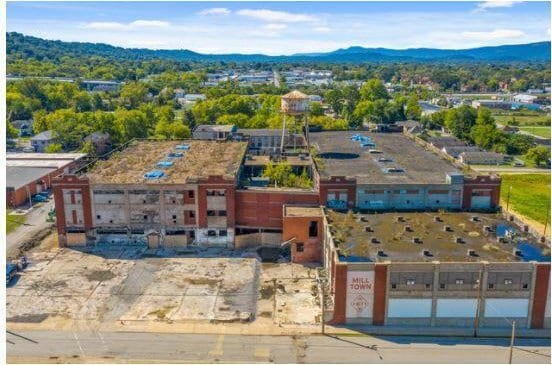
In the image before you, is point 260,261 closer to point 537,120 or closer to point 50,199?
point 50,199

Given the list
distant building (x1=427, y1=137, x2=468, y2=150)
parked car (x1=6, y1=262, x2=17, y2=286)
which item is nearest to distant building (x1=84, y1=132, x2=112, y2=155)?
parked car (x1=6, y1=262, x2=17, y2=286)

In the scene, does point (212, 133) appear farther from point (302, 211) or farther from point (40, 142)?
point (302, 211)

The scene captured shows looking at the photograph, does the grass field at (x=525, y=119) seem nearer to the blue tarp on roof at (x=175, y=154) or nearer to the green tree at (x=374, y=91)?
the green tree at (x=374, y=91)

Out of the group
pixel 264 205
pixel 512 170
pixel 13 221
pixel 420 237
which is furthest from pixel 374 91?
pixel 420 237

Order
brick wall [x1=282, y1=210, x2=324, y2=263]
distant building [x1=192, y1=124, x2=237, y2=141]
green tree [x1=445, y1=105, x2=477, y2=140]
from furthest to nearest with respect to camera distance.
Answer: green tree [x1=445, y1=105, x2=477, y2=140], distant building [x1=192, y1=124, x2=237, y2=141], brick wall [x1=282, y1=210, x2=324, y2=263]

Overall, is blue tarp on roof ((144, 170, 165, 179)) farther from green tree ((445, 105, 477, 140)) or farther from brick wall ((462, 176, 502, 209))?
green tree ((445, 105, 477, 140))

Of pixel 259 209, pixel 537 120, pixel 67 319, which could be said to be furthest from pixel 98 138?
pixel 537 120
